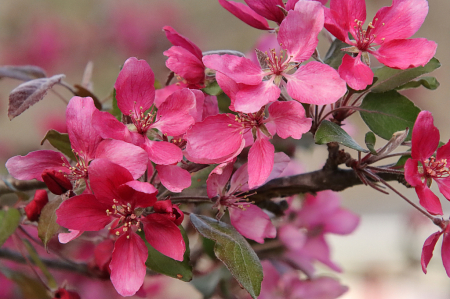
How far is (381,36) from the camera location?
36cm

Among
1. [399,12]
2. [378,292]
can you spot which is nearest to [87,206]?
[399,12]

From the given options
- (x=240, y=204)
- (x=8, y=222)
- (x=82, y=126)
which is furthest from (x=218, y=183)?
(x=8, y=222)

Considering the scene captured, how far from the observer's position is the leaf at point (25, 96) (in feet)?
1.26

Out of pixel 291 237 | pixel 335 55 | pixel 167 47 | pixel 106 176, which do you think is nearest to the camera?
pixel 106 176

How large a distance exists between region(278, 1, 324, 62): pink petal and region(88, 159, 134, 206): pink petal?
17 cm

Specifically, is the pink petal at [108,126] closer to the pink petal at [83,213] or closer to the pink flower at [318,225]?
the pink petal at [83,213]

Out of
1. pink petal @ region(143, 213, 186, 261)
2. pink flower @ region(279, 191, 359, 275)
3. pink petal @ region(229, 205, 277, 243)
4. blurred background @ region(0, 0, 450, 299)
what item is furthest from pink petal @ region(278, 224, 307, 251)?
blurred background @ region(0, 0, 450, 299)

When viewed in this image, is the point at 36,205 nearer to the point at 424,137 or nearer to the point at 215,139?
the point at 215,139

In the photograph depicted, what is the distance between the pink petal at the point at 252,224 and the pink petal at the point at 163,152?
0.11 m

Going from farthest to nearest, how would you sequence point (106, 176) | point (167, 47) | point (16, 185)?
point (167, 47) → point (16, 185) → point (106, 176)

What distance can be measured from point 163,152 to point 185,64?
0.09 metres

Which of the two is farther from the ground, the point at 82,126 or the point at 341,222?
the point at 82,126

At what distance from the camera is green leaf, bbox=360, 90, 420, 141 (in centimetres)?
40

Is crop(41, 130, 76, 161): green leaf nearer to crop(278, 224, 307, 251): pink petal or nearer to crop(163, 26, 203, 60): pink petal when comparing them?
crop(163, 26, 203, 60): pink petal
